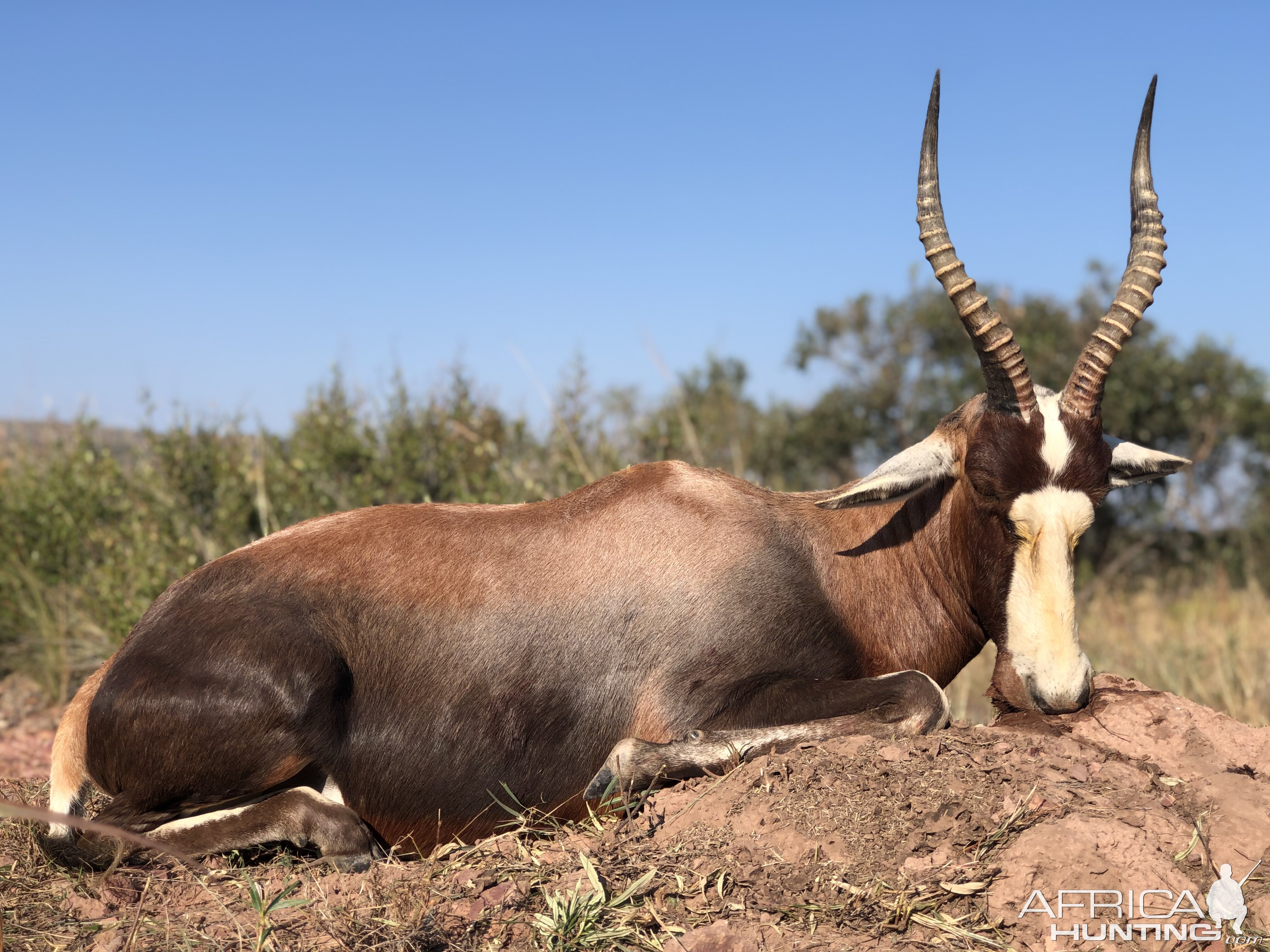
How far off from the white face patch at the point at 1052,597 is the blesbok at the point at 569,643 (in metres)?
0.01

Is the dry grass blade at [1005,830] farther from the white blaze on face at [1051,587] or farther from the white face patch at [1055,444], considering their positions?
the white face patch at [1055,444]

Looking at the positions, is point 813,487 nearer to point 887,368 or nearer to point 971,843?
point 887,368

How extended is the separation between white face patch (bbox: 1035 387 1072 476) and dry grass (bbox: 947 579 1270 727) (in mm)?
2671

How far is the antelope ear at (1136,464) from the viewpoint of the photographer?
5.02 meters

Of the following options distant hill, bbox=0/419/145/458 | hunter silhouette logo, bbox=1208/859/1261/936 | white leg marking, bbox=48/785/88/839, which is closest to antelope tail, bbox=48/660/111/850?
white leg marking, bbox=48/785/88/839

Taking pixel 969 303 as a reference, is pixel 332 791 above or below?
below

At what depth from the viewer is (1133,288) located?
494cm

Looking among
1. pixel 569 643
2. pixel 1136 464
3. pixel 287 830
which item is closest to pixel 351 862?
pixel 287 830

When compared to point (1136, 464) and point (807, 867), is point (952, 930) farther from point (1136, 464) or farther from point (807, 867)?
point (1136, 464)

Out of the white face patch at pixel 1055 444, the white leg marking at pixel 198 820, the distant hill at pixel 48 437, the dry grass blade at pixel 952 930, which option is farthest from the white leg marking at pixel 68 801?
the distant hill at pixel 48 437

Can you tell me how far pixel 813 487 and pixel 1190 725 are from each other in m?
14.2

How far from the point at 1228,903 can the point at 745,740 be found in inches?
69.9

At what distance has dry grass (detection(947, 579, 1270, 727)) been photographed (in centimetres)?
837

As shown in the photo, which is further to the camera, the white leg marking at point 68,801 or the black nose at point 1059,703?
the white leg marking at point 68,801
